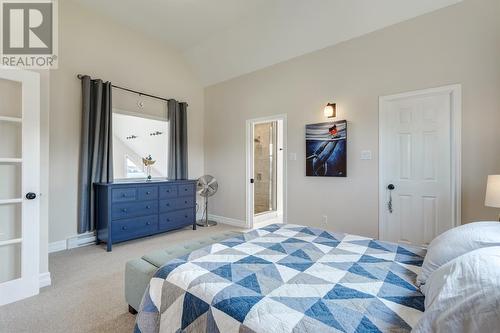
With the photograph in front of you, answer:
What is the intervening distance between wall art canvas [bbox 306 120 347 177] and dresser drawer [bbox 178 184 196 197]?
6.85 ft

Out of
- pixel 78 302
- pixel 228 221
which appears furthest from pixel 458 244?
pixel 228 221

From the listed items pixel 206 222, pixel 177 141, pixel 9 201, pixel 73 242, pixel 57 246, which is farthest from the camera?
pixel 206 222

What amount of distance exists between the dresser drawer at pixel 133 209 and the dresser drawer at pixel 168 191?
17cm

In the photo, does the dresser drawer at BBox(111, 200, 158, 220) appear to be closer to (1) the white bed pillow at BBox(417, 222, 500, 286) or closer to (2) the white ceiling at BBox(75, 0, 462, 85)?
(2) the white ceiling at BBox(75, 0, 462, 85)

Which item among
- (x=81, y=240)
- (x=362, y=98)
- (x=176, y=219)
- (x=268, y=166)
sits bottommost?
(x=81, y=240)

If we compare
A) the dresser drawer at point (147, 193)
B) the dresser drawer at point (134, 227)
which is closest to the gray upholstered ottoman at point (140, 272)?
the dresser drawer at point (134, 227)

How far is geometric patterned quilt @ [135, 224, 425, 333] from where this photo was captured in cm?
104

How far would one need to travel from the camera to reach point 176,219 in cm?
436

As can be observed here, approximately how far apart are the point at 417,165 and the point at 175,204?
3.63 metres

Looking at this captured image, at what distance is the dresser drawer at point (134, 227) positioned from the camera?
3.58m

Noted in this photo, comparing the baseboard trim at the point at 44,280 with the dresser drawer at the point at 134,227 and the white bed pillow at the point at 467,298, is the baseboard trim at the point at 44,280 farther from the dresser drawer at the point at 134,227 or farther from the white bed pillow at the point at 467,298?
the white bed pillow at the point at 467,298

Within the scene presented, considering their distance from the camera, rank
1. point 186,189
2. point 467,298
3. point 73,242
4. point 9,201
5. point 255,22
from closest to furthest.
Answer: point 467,298 → point 9,201 → point 73,242 → point 255,22 → point 186,189

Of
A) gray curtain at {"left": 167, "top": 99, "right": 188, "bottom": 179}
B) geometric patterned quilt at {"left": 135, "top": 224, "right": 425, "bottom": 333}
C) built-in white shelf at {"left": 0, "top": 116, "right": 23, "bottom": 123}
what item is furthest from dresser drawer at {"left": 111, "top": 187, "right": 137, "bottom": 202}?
geometric patterned quilt at {"left": 135, "top": 224, "right": 425, "bottom": 333}

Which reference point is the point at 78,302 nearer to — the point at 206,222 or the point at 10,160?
the point at 10,160
